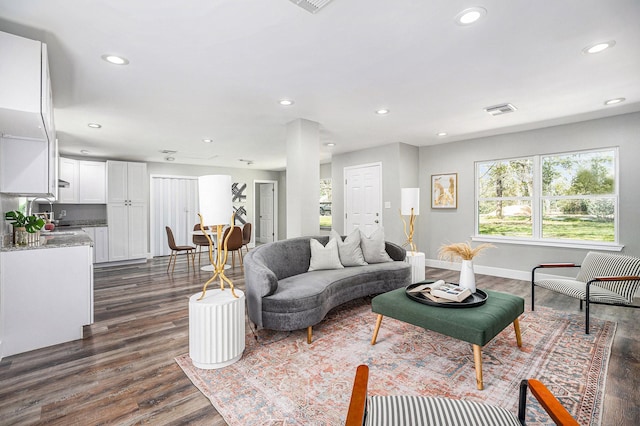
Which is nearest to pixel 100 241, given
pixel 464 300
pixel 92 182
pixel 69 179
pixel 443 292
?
pixel 92 182

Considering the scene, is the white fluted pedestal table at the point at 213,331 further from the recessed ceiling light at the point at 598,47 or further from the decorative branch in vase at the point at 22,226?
the recessed ceiling light at the point at 598,47

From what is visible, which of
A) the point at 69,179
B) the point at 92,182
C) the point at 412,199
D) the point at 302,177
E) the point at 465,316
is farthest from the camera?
the point at 92,182

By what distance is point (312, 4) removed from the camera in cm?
184

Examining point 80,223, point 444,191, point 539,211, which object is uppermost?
point 444,191

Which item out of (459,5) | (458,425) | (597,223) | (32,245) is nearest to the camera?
(458,425)

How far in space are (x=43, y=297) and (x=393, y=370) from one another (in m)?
3.07

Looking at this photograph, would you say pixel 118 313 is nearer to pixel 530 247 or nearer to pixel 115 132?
pixel 115 132

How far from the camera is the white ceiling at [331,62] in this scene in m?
1.95

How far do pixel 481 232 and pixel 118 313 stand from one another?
18.6 ft

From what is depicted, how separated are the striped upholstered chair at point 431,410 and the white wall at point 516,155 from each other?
4429 mm

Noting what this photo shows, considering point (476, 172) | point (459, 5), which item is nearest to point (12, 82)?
point (459, 5)

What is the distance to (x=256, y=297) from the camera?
2768 mm

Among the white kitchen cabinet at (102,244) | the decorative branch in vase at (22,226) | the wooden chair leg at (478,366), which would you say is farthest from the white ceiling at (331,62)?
the white kitchen cabinet at (102,244)

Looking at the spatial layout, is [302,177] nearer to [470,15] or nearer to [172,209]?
[470,15]
